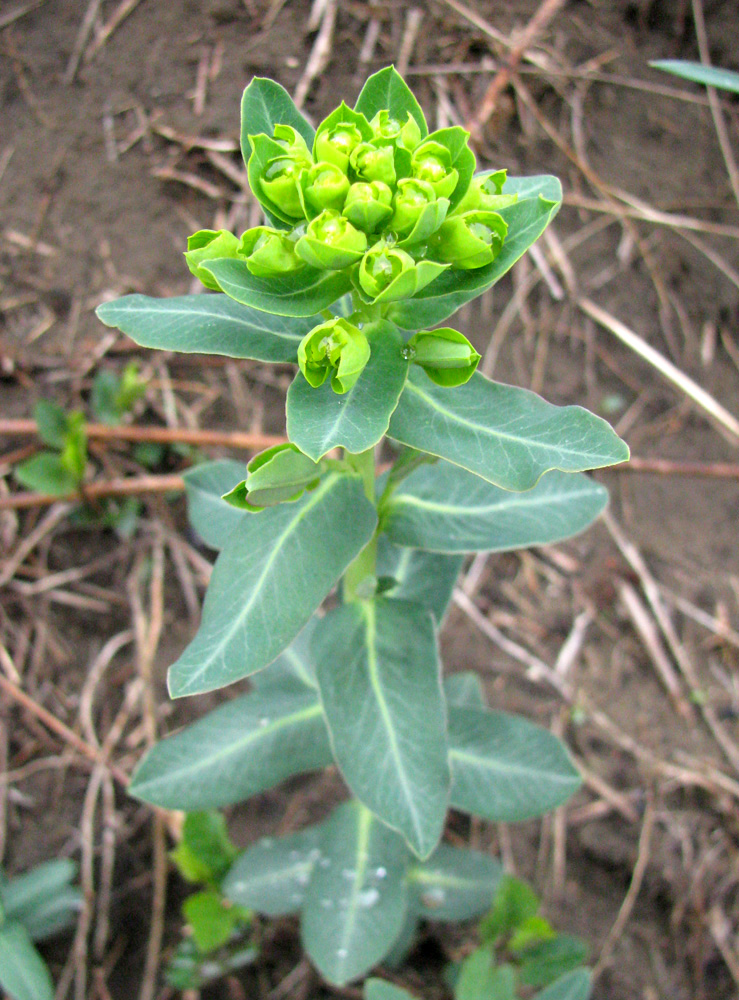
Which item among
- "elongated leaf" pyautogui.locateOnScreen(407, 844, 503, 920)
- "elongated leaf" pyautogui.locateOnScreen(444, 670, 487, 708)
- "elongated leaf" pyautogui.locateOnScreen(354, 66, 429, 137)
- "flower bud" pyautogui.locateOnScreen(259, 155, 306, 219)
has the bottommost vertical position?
"elongated leaf" pyautogui.locateOnScreen(407, 844, 503, 920)

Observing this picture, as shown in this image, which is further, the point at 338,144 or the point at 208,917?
the point at 208,917

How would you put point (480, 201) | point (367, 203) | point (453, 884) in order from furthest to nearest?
point (453, 884) < point (480, 201) < point (367, 203)

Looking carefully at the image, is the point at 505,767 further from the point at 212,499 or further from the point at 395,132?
the point at 395,132

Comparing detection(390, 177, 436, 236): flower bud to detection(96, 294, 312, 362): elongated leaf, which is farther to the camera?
detection(96, 294, 312, 362): elongated leaf

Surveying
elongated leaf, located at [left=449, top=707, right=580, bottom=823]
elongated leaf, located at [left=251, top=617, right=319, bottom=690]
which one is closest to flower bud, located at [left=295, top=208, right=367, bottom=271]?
elongated leaf, located at [left=251, top=617, right=319, bottom=690]

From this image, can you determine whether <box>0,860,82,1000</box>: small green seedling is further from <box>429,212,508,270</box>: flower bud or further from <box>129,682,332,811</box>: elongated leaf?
<box>429,212,508,270</box>: flower bud

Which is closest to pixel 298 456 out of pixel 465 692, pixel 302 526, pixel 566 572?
pixel 302 526

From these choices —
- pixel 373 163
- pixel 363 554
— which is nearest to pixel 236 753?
pixel 363 554
